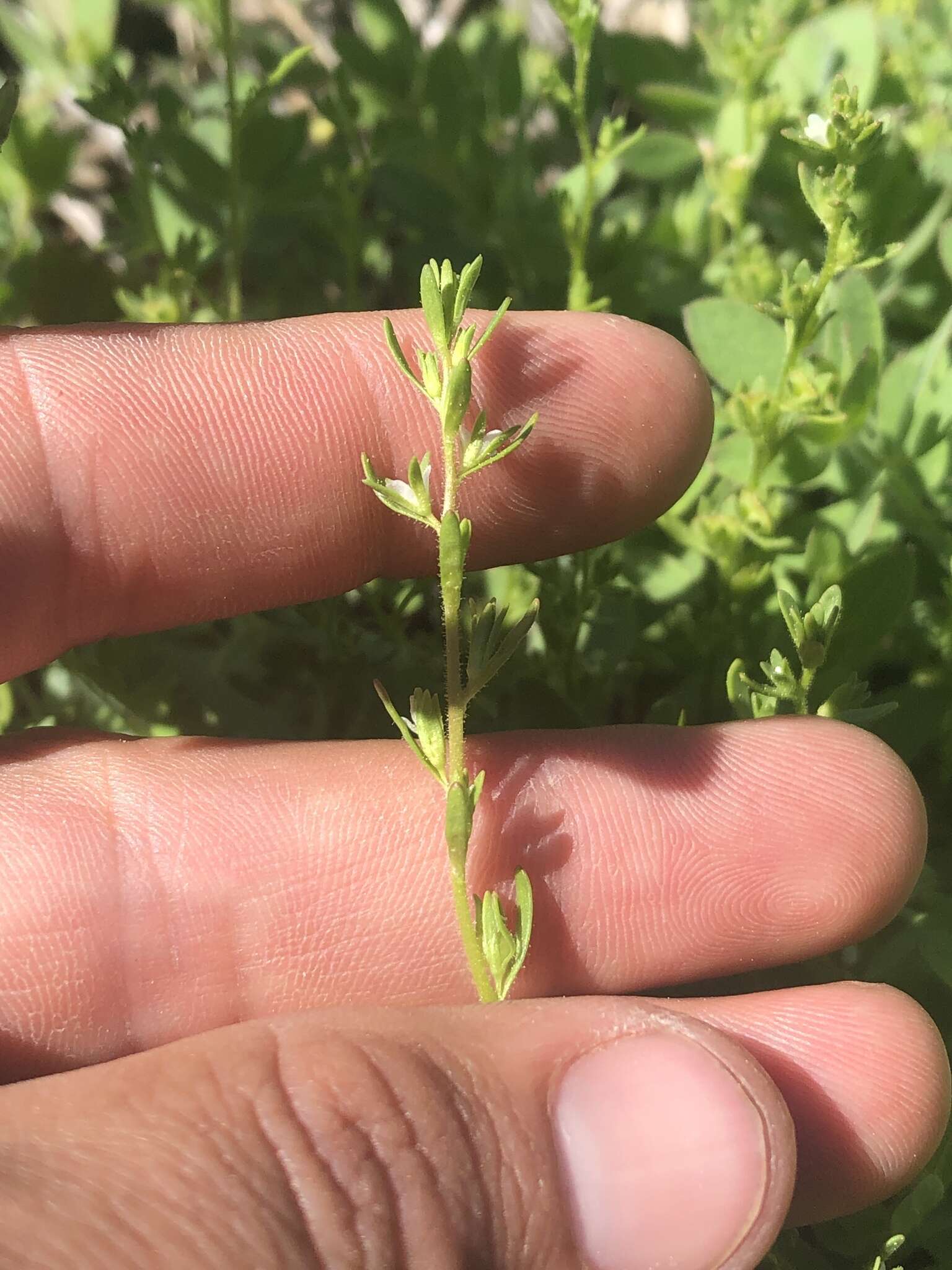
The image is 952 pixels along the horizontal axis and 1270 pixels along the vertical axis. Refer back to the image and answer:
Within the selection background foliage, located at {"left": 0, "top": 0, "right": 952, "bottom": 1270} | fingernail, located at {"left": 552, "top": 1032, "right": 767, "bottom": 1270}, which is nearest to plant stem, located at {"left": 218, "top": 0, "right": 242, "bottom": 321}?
background foliage, located at {"left": 0, "top": 0, "right": 952, "bottom": 1270}

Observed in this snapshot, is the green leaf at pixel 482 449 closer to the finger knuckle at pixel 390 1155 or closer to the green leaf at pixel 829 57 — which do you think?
the finger knuckle at pixel 390 1155

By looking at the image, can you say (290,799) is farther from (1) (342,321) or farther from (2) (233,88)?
(2) (233,88)

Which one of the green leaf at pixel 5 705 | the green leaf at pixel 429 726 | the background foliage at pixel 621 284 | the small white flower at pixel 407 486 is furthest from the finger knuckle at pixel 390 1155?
the green leaf at pixel 5 705

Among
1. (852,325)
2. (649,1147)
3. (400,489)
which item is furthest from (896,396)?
(649,1147)

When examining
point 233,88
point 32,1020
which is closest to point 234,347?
point 233,88

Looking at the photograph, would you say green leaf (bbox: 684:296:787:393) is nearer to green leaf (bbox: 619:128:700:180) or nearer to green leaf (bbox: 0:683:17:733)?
green leaf (bbox: 619:128:700:180)

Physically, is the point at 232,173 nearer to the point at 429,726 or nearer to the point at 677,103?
the point at 677,103
